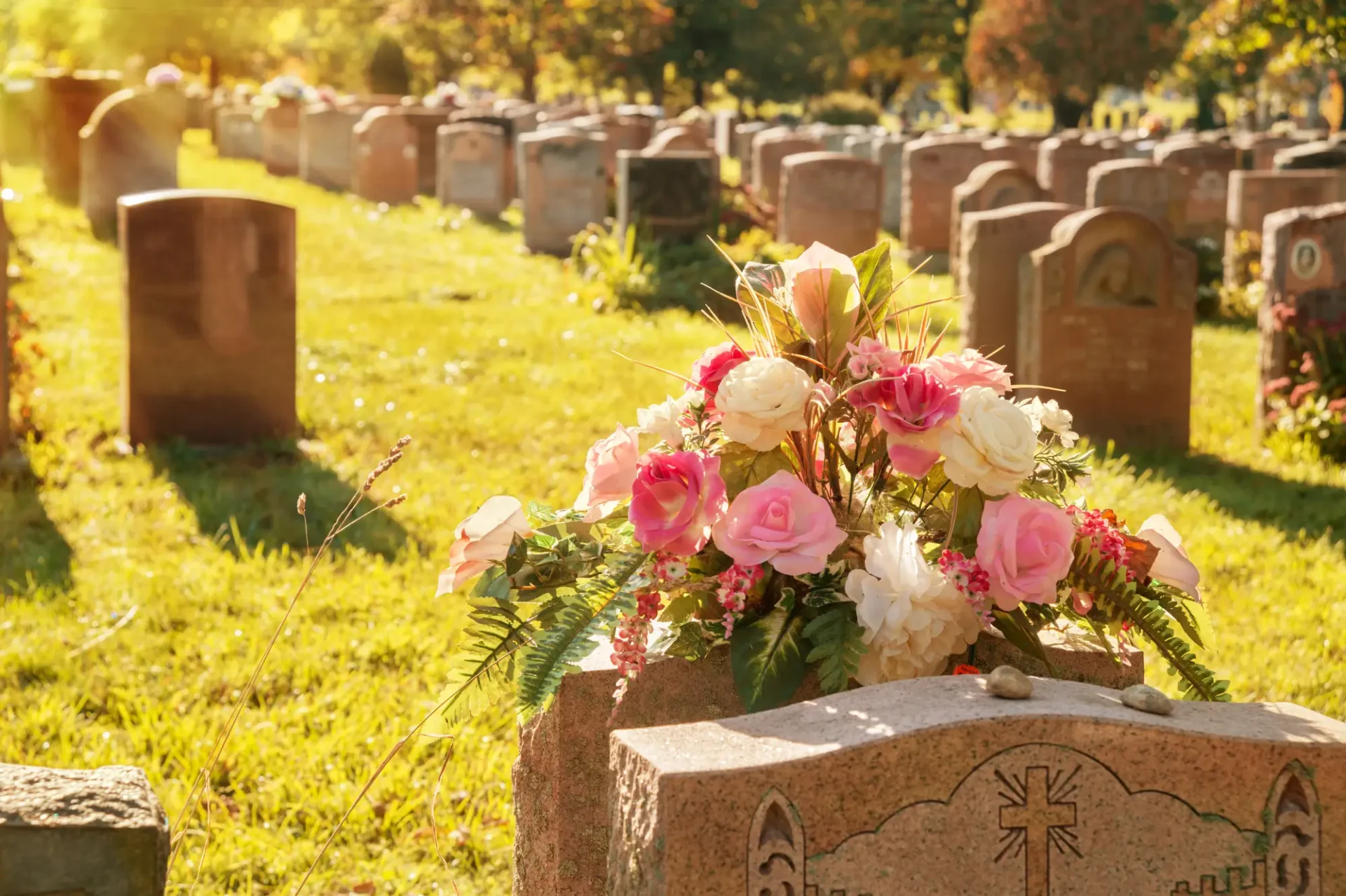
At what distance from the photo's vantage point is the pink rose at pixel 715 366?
2.85 m

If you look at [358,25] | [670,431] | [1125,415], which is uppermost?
[358,25]

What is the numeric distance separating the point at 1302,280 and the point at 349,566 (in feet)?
17.8

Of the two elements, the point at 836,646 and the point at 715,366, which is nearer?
the point at 836,646

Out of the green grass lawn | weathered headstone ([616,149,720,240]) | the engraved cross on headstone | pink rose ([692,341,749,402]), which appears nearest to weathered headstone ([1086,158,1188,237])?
the green grass lawn

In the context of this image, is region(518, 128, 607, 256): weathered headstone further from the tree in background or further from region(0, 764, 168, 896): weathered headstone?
the tree in background

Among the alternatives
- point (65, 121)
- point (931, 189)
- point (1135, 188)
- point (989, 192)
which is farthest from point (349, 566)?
point (65, 121)

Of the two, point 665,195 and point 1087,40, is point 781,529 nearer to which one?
point 665,195

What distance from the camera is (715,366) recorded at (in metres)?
2.87

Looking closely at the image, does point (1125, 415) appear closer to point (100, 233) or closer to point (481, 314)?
point (481, 314)

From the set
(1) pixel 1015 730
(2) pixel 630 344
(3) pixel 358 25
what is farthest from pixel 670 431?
(3) pixel 358 25

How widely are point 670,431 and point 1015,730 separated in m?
0.93

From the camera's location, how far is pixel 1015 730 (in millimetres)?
2244

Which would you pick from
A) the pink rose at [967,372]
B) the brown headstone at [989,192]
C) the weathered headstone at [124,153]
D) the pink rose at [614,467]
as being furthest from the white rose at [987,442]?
the weathered headstone at [124,153]

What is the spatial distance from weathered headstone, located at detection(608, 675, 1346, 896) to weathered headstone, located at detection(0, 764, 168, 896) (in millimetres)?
623
